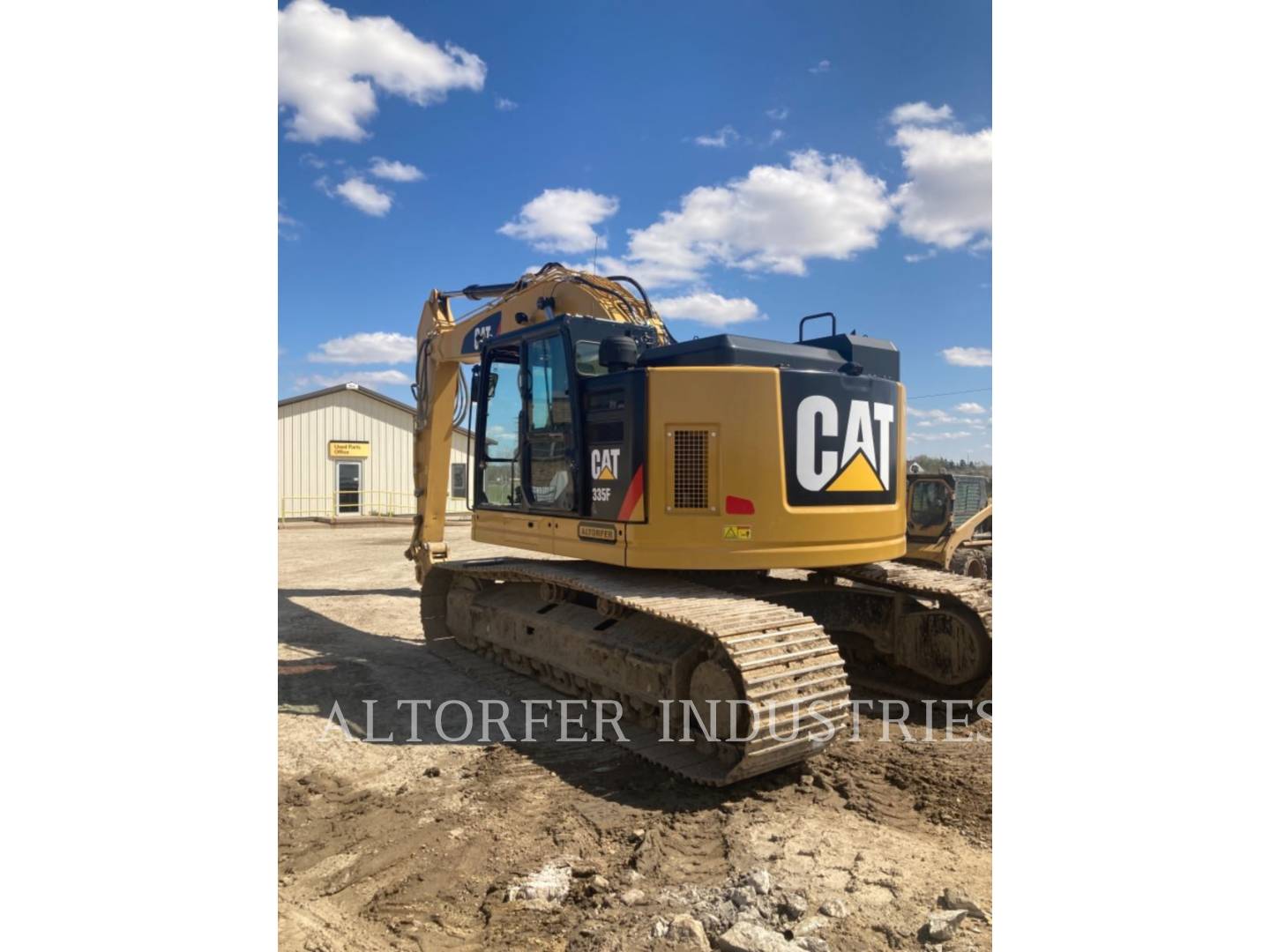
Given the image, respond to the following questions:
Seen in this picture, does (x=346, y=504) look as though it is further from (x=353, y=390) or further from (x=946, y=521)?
(x=946, y=521)

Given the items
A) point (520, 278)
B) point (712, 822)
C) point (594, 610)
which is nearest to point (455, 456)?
point (520, 278)

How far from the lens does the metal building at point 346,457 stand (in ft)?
85.6

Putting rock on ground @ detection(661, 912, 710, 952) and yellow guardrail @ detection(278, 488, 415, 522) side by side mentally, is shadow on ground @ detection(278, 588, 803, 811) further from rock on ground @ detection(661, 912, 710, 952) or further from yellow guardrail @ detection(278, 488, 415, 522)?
yellow guardrail @ detection(278, 488, 415, 522)

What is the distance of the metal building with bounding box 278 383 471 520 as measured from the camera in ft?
85.6

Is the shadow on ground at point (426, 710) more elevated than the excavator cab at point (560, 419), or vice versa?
the excavator cab at point (560, 419)

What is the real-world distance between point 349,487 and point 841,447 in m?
25.1

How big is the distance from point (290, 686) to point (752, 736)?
168 inches

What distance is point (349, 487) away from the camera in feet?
90.3

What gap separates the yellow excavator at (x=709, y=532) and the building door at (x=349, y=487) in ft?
72.9

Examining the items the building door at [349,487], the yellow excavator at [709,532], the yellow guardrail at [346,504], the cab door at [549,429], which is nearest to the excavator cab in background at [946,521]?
the yellow excavator at [709,532]

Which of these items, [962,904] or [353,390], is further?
[353,390]

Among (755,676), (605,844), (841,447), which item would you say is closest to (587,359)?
(841,447)

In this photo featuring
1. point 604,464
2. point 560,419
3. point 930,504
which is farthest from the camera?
point 930,504

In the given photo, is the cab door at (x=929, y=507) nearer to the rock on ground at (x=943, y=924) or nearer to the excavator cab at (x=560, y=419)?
the excavator cab at (x=560, y=419)
